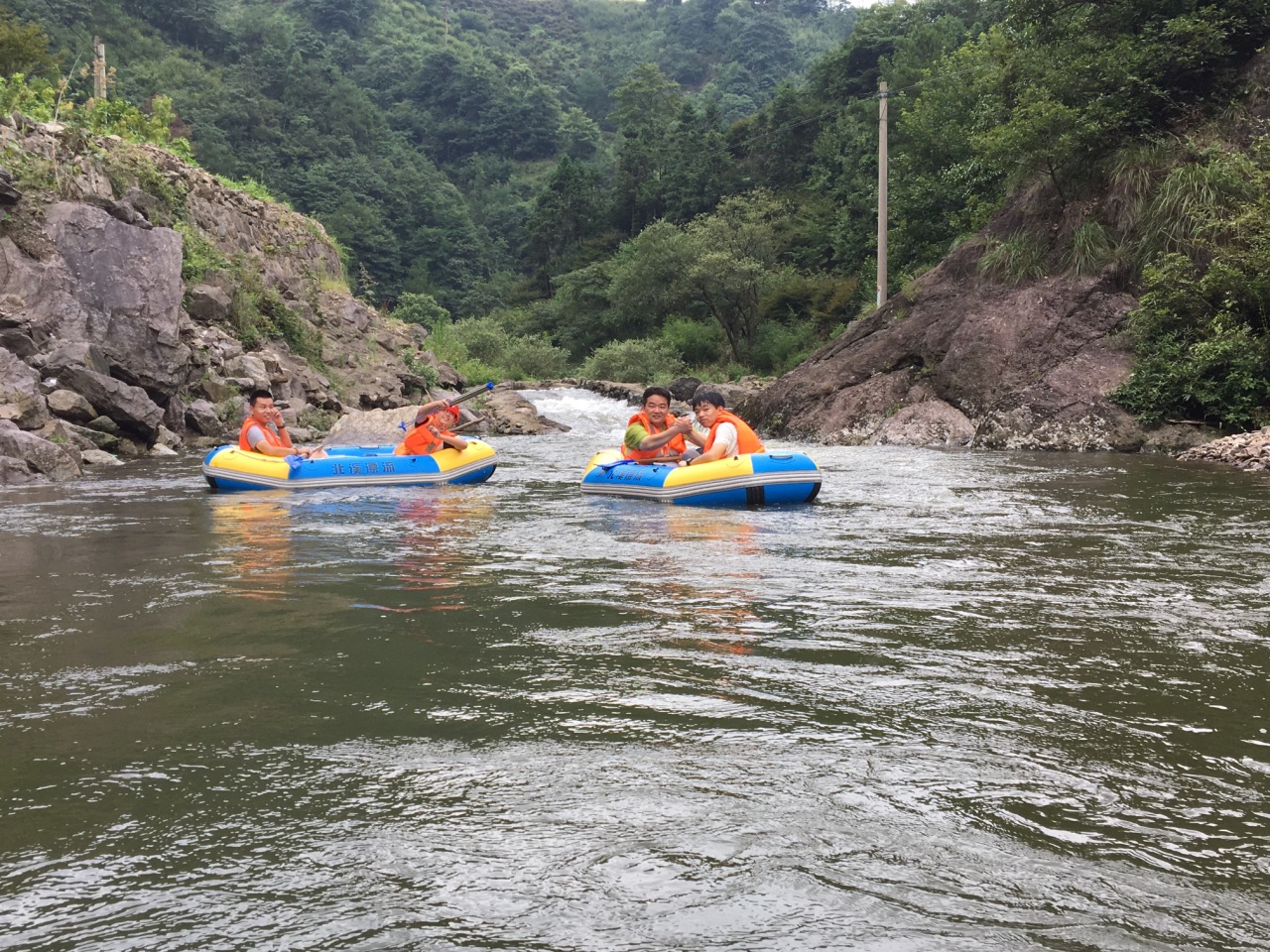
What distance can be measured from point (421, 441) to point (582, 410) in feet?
52.0

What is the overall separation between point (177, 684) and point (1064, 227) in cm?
1798

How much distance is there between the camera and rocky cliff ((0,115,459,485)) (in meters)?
14.7

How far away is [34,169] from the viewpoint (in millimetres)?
16859

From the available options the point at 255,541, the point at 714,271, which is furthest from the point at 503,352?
the point at 255,541

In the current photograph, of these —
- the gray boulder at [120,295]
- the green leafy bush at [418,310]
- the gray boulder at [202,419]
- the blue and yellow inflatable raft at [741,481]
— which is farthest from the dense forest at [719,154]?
the blue and yellow inflatable raft at [741,481]

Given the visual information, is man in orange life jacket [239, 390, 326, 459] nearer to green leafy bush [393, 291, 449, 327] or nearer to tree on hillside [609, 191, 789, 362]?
tree on hillside [609, 191, 789, 362]

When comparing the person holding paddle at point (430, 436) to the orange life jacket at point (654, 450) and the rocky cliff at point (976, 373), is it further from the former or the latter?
the rocky cliff at point (976, 373)

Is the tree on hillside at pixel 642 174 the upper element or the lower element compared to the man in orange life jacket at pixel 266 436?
upper

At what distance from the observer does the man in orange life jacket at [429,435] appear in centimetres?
1273

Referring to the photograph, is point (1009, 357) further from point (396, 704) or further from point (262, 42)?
point (262, 42)

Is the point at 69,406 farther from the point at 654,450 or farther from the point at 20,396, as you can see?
the point at 654,450

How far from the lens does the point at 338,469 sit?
1209cm

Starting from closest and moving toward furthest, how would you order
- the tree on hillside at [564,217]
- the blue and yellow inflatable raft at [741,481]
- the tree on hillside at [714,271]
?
1. the blue and yellow inflatable raft at [741,481]
2. the tree on hillside at [714,271]
3. the tree on hillside at [564,217]

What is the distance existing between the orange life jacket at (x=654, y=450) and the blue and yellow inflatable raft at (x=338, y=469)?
6.86ft
